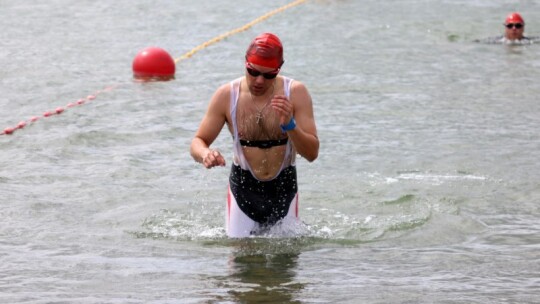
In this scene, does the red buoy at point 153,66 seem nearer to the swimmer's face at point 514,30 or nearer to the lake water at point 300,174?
the lake water at point 300,174

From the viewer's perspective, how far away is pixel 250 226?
894 centimetres

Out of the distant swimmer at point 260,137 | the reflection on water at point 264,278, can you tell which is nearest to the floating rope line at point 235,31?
the distant swimmer at point 260,137

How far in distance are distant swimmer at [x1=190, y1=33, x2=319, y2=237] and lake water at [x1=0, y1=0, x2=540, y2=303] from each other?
0.25 meters

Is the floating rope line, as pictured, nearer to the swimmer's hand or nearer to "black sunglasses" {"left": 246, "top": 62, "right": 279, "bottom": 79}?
"black sunglasses" {"left": 246, "top": 62, "right": 279, "bottom": 79}

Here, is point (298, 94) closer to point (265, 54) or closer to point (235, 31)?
point (265, 54)

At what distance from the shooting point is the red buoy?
1941 cm

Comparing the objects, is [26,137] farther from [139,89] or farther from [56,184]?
[139,89]

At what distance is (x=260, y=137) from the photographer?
28.3ft

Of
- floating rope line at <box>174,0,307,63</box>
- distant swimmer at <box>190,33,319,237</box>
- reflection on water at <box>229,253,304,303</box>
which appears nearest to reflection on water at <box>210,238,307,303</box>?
reflection on water at <box>229,253,304,303</box>

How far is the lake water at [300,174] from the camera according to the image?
795 centimetres

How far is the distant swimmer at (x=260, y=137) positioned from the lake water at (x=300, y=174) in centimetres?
25

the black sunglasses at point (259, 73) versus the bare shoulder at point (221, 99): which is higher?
the black sunglasses at point (259, 73)

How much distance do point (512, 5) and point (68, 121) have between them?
1650 cm

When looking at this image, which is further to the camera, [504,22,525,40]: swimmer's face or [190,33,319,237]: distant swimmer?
[504,22,525,40]: swimmer's face
